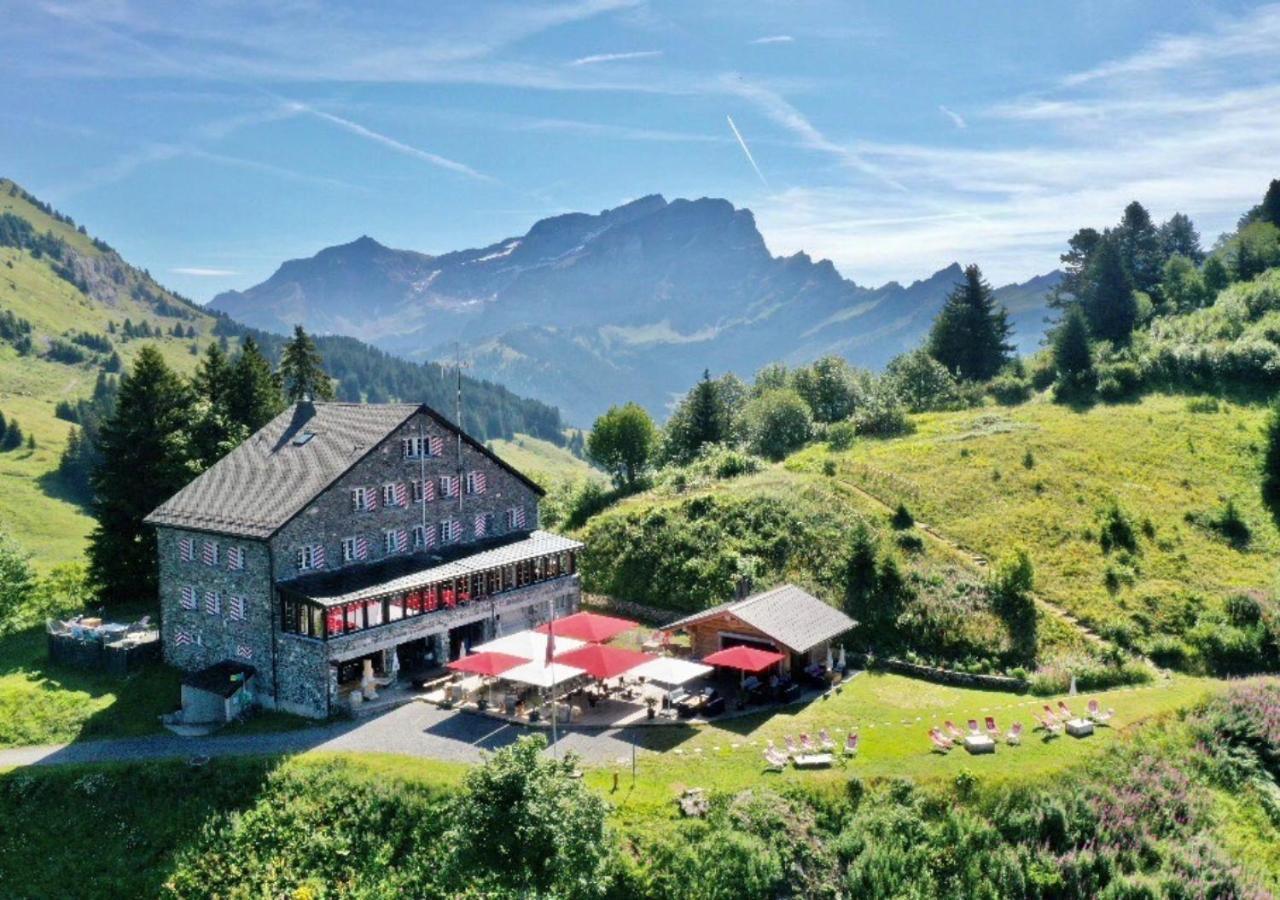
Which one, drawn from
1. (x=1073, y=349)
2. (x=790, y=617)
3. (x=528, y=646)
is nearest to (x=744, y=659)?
(x=790, y=617)

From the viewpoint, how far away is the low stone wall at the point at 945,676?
143 feet

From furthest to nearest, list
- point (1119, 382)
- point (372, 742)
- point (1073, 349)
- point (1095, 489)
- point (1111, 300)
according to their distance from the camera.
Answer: point (1111, 300)
point (1073, 349)
point (1119, 382)
point (1095, 489)
point (372, 742)

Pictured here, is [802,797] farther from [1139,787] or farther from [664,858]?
[1139,787]

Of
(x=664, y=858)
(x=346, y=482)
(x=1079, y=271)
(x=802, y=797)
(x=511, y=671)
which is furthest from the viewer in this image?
(x=1079, y=271)

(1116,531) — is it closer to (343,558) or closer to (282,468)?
(343,558)

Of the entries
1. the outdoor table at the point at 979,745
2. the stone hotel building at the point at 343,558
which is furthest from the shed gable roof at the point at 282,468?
the outdoor table at the point at 979,745

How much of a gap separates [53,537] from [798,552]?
367 feet

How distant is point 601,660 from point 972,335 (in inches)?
3094

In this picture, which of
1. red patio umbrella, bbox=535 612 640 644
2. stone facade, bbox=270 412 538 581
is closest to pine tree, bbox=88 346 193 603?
stone facade, bbox=270 412 538 581

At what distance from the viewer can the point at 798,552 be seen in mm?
56281

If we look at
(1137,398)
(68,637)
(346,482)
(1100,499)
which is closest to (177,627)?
(68,637)

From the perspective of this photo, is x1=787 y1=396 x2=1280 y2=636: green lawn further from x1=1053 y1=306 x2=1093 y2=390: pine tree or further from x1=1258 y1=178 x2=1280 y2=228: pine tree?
x1=1258 y1=178 x2=1280 y2=228: pine tree

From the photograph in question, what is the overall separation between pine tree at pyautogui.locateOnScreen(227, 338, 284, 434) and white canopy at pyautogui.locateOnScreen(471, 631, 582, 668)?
3500 cm

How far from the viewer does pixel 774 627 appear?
44.1 metres
